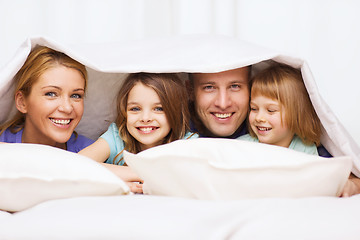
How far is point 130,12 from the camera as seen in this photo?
6.40 ft

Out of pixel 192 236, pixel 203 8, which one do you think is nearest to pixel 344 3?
pixel 203 8

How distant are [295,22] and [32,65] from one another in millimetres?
1147

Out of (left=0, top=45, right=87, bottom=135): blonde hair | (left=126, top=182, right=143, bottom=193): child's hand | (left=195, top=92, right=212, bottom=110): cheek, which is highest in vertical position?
(left=0, top=45, right=87, bottom=135): blonde hair

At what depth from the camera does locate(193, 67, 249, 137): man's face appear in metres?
1.41

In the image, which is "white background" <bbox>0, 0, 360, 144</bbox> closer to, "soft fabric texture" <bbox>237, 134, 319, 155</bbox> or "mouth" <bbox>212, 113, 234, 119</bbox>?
"soft fabric texture" <bbox>237, 134, 319, 155</bbox>

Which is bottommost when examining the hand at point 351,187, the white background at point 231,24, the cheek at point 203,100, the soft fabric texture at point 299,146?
the hand at point 351,187

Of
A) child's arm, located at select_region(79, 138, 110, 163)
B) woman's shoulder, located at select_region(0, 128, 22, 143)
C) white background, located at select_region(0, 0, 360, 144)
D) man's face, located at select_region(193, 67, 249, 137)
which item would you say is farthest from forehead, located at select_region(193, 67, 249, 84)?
woman's shoulder, located at select_region(0, 128, 22, 143)

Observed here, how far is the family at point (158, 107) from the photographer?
134 cm

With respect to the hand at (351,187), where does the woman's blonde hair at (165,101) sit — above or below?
above

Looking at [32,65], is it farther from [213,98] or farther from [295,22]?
[295,22]

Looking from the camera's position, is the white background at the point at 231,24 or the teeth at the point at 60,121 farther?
the white background at the point at 231,24

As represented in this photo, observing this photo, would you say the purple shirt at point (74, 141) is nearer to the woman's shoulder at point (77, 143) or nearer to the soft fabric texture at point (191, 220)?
the woman's shoulder at point (77, 143)

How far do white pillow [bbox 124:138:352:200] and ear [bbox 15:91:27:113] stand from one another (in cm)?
65

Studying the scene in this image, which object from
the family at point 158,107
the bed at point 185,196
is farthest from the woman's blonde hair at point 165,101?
the bed at point 185,196
